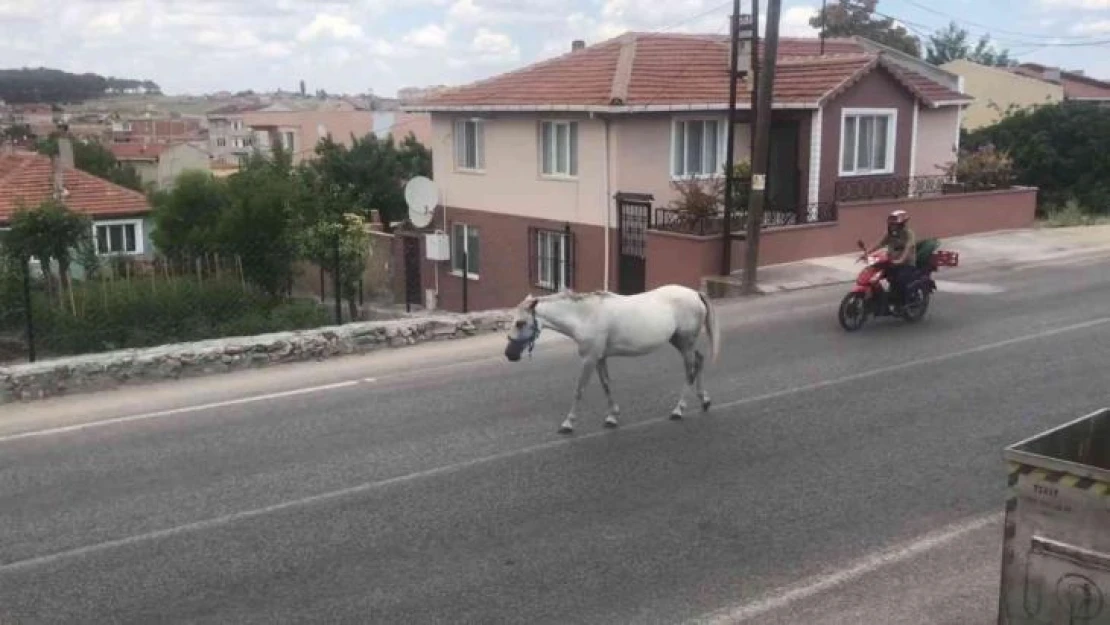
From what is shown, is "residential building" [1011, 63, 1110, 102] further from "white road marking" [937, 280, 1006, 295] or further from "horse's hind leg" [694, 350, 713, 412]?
"horse's hind leg" [694, 350, 713, 412]

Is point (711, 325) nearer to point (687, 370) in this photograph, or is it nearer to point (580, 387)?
point (687, 370)

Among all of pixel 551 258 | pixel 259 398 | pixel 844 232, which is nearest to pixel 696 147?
pixel 844 232

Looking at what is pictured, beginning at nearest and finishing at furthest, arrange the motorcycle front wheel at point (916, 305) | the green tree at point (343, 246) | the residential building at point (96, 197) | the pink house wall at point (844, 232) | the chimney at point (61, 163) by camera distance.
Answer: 1. the motorcycle front wheel at point (916, 305)
2. the pink house wall at point (844, 232)
3. the green tree at point (343, 246)
4. the chimney at point (61, 163)
5. the residential building at point (96, 197)

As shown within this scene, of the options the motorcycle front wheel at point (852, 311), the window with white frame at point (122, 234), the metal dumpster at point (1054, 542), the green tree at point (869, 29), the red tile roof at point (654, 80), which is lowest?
the window with white frame at point (122, 234)

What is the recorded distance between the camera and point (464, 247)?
98.6 feet

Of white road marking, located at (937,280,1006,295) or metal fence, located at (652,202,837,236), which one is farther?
metal fence, located at (652,202,837,236)

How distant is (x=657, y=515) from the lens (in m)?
8.05

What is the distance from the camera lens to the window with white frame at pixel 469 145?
96.5 feet

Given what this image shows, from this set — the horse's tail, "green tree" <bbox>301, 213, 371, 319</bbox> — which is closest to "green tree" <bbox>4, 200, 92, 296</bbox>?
"green tree" <bbox>301, 213, 371, 319</bbox>

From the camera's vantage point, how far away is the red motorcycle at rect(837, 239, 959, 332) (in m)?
15.6

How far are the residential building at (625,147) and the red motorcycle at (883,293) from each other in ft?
25.3

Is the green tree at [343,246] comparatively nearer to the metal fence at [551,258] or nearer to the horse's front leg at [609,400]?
the metal fence at [551,258]

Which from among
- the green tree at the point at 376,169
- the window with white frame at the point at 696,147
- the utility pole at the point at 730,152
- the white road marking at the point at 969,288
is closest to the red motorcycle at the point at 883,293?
the white road marking at the point at 969,288

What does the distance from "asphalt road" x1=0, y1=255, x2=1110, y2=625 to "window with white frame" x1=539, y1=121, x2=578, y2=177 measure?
12765mm
